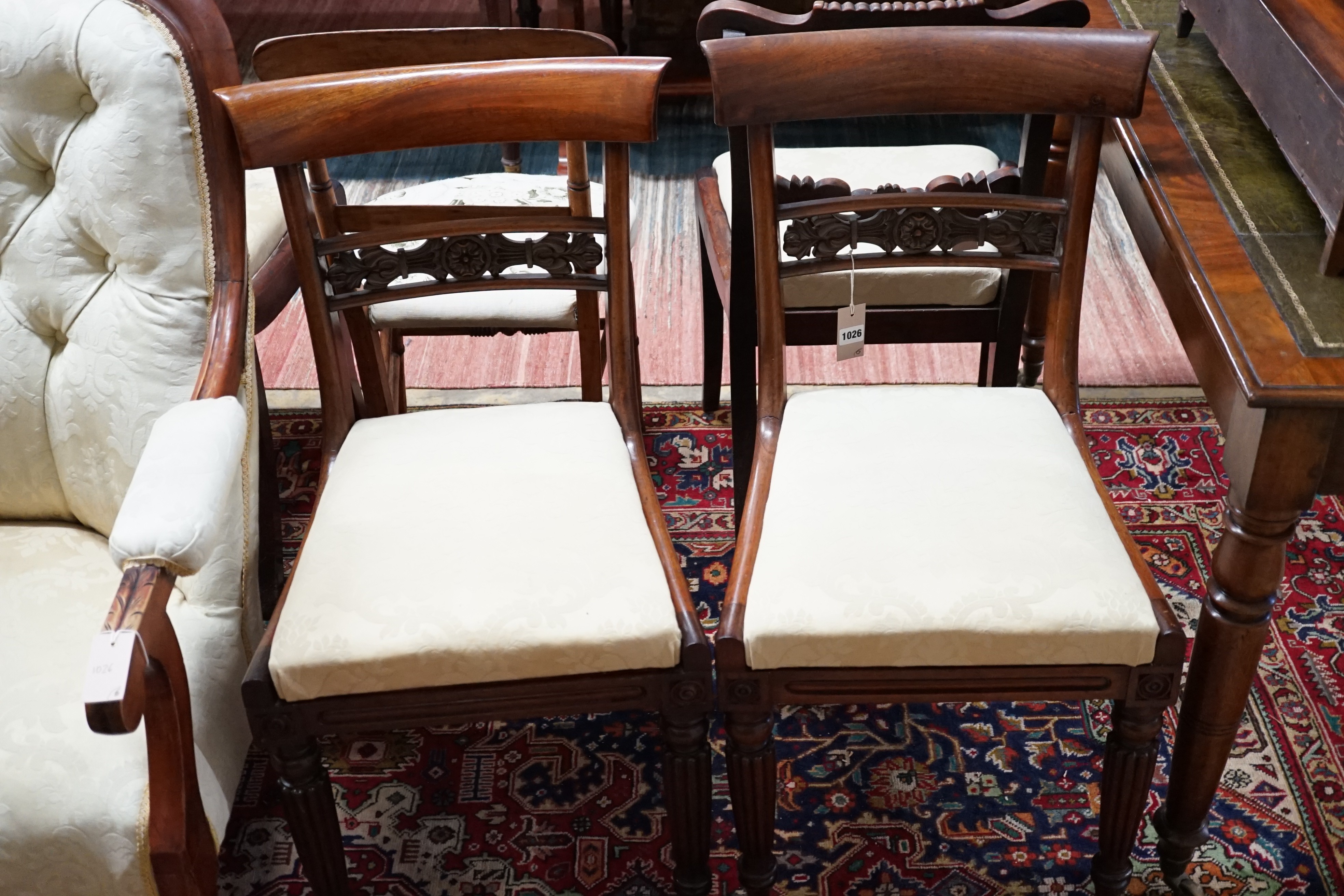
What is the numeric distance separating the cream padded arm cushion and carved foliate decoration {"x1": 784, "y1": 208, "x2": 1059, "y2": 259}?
2.45ft

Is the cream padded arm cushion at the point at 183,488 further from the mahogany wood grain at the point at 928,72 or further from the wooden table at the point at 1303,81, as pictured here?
the wooden table at the point at 1303,81

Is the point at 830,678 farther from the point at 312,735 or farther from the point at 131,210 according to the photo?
the point at 131,210

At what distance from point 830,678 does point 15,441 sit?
1109 millimetres

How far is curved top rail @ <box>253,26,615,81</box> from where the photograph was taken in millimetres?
1792

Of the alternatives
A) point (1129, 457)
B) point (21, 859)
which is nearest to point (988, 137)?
point (1129, 457)

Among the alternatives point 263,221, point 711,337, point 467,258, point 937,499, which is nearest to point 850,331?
point 937,499

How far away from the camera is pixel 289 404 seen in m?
2.65

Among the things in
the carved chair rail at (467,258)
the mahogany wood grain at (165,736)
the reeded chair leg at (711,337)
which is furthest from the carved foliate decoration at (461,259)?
the reeded chair leg at (711,337)

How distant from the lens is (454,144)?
A: 1.55 m

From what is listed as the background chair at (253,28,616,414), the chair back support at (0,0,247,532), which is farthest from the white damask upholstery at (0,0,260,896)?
the background chair at (253,28,616,414)

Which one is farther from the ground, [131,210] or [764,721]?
[131,210]

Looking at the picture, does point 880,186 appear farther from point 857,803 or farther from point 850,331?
point 857,803

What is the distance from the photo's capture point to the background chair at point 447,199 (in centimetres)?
181

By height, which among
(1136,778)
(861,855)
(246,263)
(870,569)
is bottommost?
(861,855)
